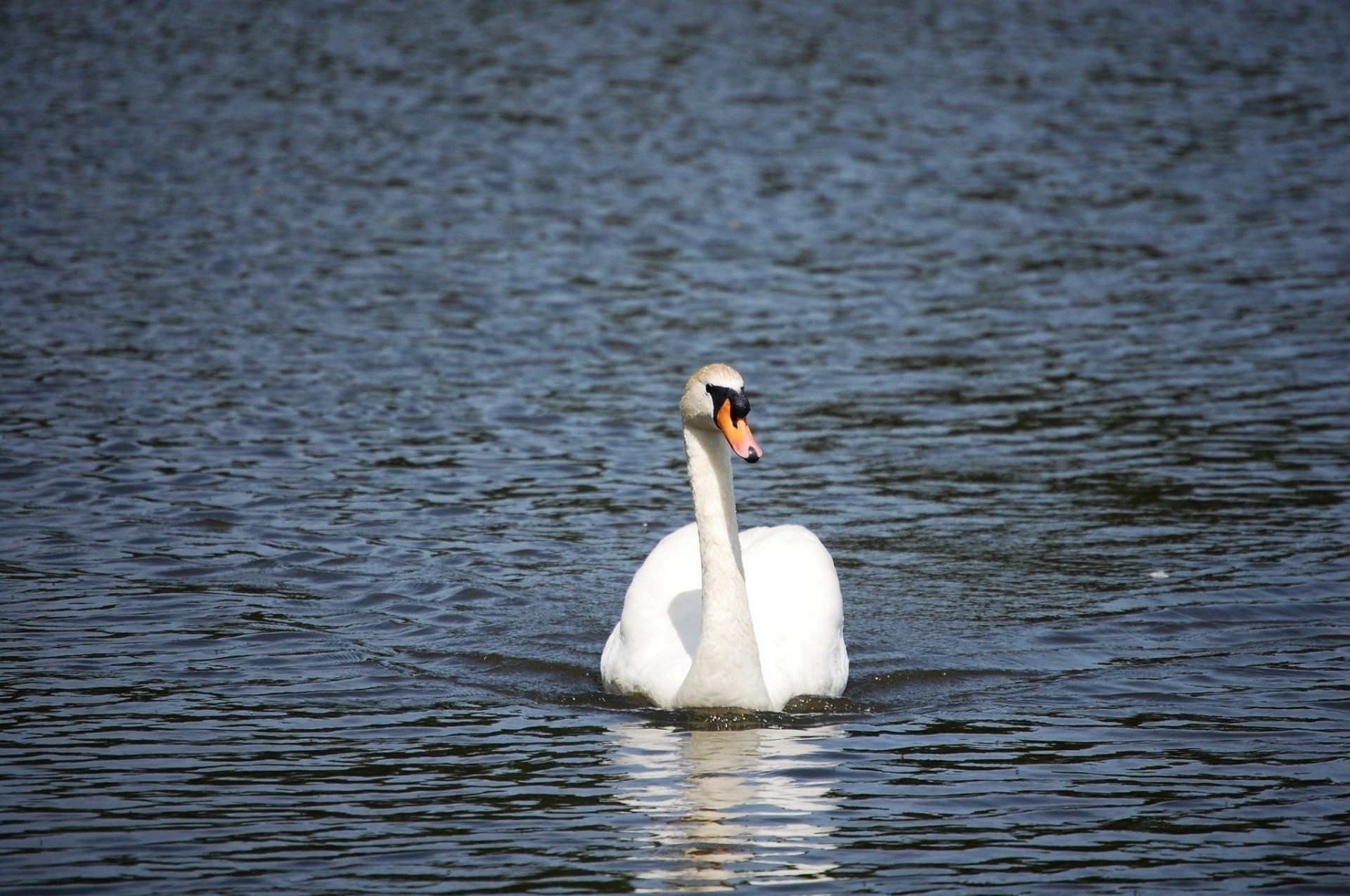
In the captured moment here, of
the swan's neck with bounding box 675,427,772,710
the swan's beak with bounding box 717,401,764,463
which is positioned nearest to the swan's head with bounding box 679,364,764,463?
the swan's beak with bounding box 717,401,764,463

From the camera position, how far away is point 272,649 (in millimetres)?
9609

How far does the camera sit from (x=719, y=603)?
8617mm

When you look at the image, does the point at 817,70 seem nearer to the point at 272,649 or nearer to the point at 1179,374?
the point at 1179,374

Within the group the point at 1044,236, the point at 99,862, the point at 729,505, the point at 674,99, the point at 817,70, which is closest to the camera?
the point at 99,862

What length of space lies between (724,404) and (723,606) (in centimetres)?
100

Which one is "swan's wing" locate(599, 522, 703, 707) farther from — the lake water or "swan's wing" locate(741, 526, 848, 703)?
"swan's wing" locate(741, 526, 848, 703)

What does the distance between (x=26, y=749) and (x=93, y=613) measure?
80.0 inches

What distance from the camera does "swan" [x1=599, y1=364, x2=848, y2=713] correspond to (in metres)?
8.60

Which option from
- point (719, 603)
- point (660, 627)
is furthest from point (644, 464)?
point (719, 603)

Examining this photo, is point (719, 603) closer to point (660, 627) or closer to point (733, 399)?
point (660, 627)

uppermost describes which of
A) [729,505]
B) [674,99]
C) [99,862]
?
[674,99]

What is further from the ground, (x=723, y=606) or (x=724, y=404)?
(x=724, y=404)

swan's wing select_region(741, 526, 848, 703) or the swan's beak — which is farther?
swan's wing select_region(741, 526, 848, 703)

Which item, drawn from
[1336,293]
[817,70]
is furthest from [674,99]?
[1336,293]
